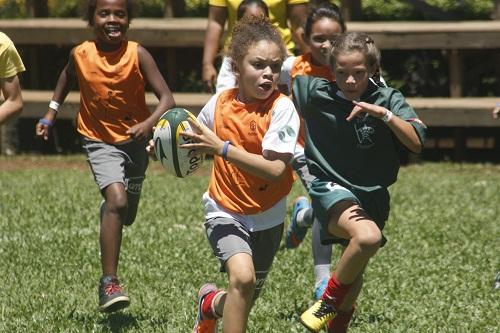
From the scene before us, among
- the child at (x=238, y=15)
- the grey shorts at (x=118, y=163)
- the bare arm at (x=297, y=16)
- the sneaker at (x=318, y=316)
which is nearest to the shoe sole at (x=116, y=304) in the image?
the grey shorts at (x=118, y=163)

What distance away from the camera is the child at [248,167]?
570 centimetres

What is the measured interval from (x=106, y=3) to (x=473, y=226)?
4.14 m

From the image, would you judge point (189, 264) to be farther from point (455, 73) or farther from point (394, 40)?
point (455, 73)

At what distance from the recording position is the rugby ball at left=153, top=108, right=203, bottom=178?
18.9 ft

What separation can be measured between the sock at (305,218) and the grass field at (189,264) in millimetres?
291

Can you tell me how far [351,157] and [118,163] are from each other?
1.63m

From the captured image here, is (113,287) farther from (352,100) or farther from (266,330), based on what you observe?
(352,100)

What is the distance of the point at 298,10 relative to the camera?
927 centimetres

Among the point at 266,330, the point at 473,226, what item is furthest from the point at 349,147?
the point at 473,226

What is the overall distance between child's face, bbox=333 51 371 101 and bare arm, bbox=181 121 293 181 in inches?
23.8

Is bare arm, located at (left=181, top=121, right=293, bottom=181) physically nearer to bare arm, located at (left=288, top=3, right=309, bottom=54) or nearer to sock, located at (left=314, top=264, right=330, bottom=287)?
sock, located at (left=314, top=264, right=330, bottom=287)

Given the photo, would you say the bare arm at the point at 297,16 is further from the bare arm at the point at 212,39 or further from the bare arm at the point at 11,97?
the bare arm at the point at 11,97

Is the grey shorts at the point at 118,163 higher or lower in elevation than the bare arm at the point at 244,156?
lower

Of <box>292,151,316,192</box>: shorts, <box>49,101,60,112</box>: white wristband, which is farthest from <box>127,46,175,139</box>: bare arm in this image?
<box>292,151,316,192</box>: shorts
